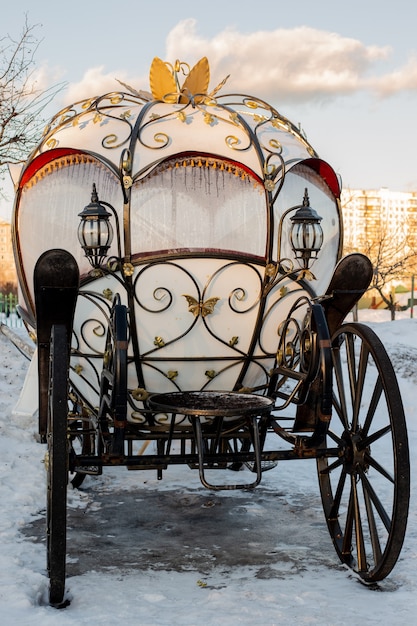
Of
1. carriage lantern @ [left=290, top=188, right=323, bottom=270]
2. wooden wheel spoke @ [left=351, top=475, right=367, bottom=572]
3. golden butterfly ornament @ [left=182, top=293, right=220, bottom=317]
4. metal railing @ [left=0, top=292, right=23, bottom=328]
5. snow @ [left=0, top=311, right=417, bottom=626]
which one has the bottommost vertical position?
snow @ [left=0, top=311, right=417, bottom=626]

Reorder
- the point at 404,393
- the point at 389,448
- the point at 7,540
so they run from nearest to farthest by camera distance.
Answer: the point at 7,540
the point at 389,448
the point at 404,393

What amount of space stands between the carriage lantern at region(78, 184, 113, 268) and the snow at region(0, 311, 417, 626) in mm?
1439

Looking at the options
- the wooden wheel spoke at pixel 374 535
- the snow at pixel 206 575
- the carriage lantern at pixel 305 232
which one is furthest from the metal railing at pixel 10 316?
the wooden wheel spoke at pixel 374 535

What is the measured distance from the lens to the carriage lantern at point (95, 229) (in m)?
4.43

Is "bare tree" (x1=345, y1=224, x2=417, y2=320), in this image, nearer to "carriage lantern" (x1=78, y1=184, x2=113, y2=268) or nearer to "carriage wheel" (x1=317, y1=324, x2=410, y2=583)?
"carriage wheel" (x1=317, y1=324, x2=410, y2=583)

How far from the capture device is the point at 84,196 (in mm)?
4855

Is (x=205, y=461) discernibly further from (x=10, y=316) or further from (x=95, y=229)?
(x=10, y=316)

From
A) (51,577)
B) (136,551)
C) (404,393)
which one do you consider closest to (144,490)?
(136,551)

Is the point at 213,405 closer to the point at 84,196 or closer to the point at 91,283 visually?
the point at 91,283

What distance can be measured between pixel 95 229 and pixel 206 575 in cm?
205

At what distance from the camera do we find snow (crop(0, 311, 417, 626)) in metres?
3.94

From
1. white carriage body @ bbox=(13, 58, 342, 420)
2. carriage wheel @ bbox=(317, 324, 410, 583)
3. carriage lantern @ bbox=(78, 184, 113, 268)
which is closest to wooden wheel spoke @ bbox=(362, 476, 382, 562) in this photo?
carriage wheel @ bbox=(317, 324, 410, 583)

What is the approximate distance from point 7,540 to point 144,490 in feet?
5.70

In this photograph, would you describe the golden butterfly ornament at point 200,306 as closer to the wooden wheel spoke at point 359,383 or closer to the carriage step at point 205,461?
the carriage step at point 205,461
